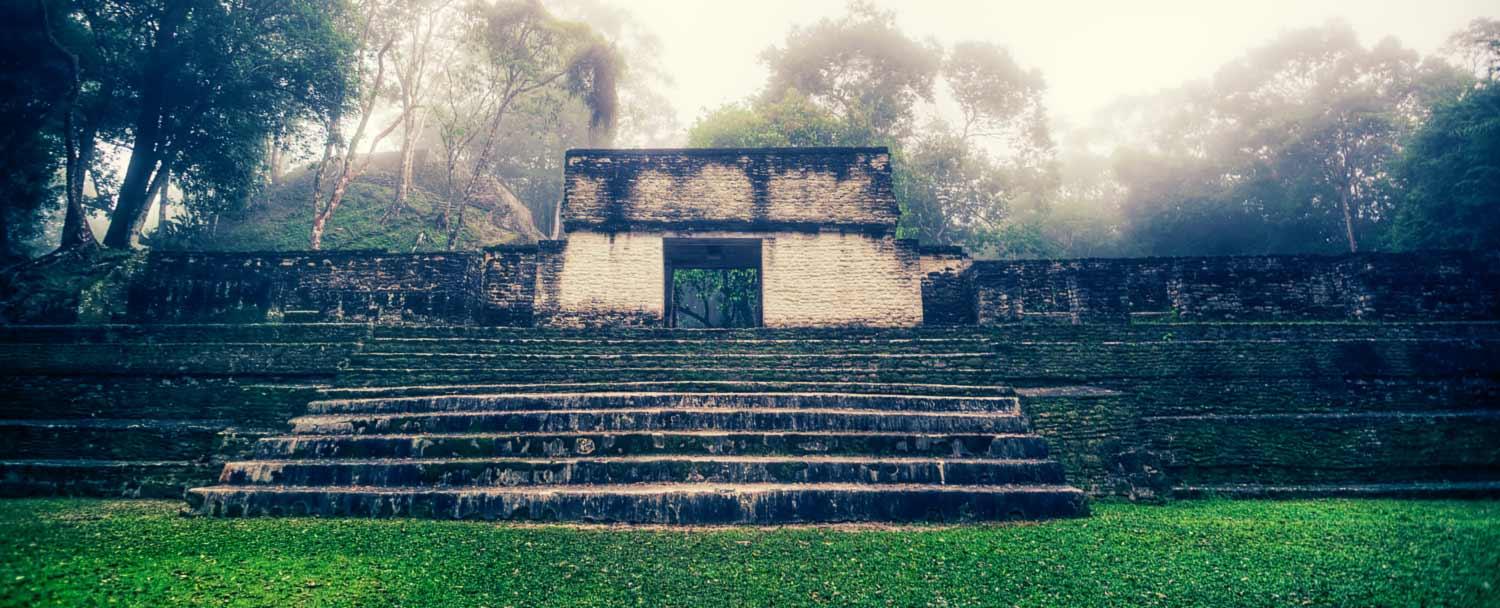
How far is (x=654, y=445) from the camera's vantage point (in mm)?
5707

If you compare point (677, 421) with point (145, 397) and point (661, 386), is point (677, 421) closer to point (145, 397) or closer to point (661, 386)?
point (661, 386)

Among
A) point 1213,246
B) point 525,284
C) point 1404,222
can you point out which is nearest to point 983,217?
point 1213,246

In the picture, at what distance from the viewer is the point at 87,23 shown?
1245cm

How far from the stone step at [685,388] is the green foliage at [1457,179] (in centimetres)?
1350

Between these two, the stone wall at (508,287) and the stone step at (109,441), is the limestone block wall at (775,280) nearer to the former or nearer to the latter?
the stone wall at (508,287)

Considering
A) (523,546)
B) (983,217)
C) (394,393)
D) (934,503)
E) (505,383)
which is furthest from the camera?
(983,217)

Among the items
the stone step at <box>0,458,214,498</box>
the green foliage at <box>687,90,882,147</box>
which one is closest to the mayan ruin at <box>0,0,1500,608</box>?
the stone step at <box>0,458,214,498</box>

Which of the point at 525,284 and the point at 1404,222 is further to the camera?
the point at 1404,222

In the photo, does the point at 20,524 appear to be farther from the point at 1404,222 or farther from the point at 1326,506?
the point at 1404,222

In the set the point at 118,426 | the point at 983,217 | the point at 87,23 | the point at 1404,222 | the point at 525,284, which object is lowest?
the point at 118,426

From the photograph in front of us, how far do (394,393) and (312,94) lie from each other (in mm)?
11026

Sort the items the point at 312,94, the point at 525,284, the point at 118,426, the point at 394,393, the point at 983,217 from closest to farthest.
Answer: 1. the point at 118,426
2. the point at 394,393
3. the point at 525,284
4. the point at 312,94
5. the point at 983,217

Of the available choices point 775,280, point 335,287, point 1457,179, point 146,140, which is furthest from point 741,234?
point 1457,179

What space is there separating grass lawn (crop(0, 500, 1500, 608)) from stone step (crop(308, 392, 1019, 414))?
164 centimetres
